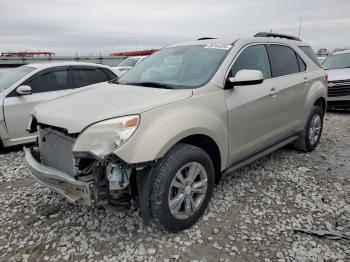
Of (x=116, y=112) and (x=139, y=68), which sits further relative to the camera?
(x=139, y=68)

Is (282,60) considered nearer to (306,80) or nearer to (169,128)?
(306,80)

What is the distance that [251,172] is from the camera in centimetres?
418

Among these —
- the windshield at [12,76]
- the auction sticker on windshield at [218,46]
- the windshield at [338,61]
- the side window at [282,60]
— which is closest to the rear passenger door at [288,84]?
the side window at [282,60]

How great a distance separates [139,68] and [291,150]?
286 cm

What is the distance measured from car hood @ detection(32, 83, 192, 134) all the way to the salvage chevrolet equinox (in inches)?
0.4

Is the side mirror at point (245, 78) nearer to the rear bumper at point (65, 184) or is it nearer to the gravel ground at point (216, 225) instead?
the gravel ground at point (216, 225)

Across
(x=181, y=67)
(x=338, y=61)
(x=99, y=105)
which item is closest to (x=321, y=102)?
(x=181, y=67)

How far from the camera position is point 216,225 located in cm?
297

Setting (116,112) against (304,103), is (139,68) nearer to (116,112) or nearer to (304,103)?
(116,112)

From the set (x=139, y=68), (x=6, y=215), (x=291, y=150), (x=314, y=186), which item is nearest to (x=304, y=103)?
(x=291, y=150)

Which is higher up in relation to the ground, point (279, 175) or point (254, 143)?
point (254, 143)

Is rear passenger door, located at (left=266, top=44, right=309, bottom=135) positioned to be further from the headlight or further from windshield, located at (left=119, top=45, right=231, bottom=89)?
the headlight

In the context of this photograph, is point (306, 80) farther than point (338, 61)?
No

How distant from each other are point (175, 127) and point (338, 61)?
347 inches
